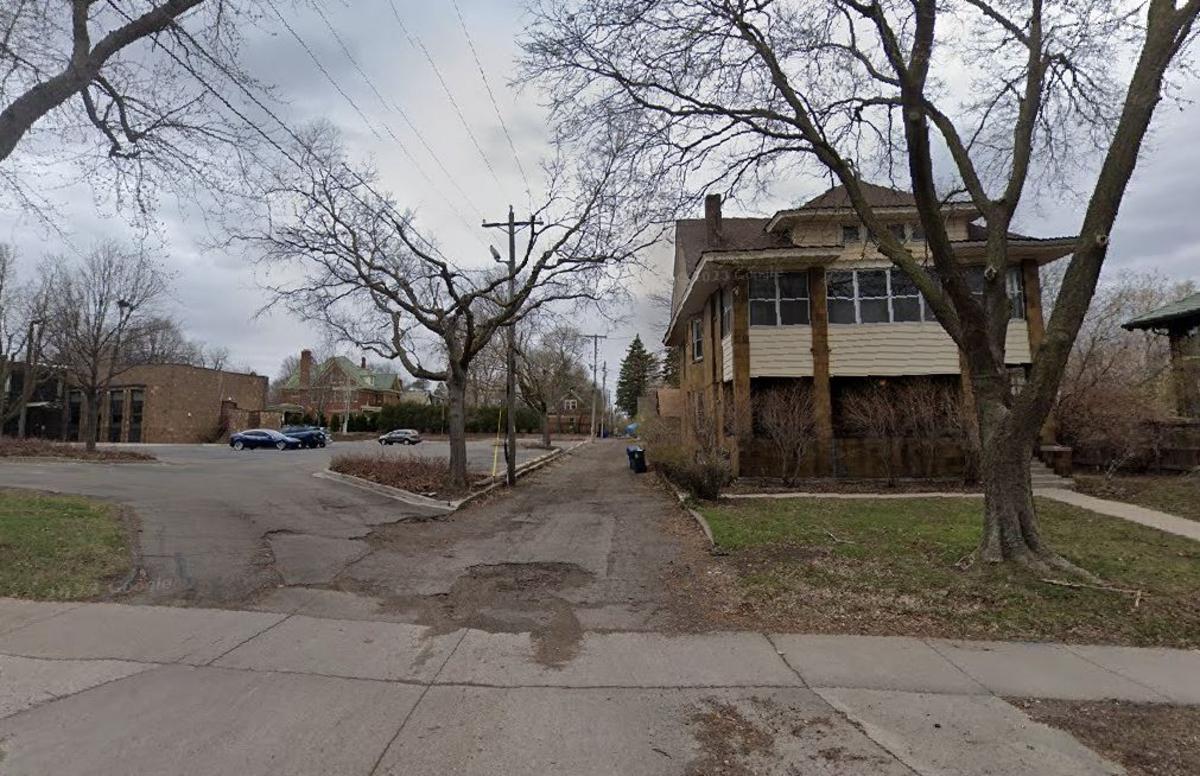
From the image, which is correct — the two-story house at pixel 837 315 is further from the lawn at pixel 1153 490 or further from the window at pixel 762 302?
the lawn at pixel 1153 490

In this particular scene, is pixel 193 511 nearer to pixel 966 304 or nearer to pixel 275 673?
pixel 275 673

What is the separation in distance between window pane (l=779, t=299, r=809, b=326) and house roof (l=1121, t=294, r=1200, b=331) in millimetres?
10508

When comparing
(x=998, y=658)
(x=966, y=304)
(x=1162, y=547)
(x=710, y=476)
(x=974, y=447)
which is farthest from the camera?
(x=974, y=447)

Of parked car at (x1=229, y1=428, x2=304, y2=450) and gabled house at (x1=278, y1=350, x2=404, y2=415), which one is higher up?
gabled house at (x1=278, y1=350, x2=404, y2=415)

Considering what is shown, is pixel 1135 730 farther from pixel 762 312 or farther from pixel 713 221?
pixel 713 221

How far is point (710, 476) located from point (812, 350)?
644 cm

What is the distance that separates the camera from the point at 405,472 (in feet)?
57.0

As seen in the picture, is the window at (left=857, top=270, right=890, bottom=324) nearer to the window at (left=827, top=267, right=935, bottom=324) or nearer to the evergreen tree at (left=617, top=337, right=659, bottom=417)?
the window at (left=827, top=267, right=935, bottom=324)

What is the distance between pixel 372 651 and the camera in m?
5.26

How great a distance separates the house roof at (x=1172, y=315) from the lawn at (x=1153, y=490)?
5.93m

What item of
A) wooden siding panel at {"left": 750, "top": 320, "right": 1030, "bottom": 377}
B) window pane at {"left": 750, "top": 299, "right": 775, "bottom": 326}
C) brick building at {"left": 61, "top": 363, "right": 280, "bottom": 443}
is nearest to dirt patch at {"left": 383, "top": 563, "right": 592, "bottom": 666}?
wooden siding panel at {"left": 750, "top": 320, "right": 1030, "bottom": 377}

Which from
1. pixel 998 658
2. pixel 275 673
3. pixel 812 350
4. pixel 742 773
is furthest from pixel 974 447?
pixel 275 673

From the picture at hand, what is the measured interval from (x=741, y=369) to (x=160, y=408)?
4579 cm

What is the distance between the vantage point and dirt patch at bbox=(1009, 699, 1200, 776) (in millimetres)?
3535
